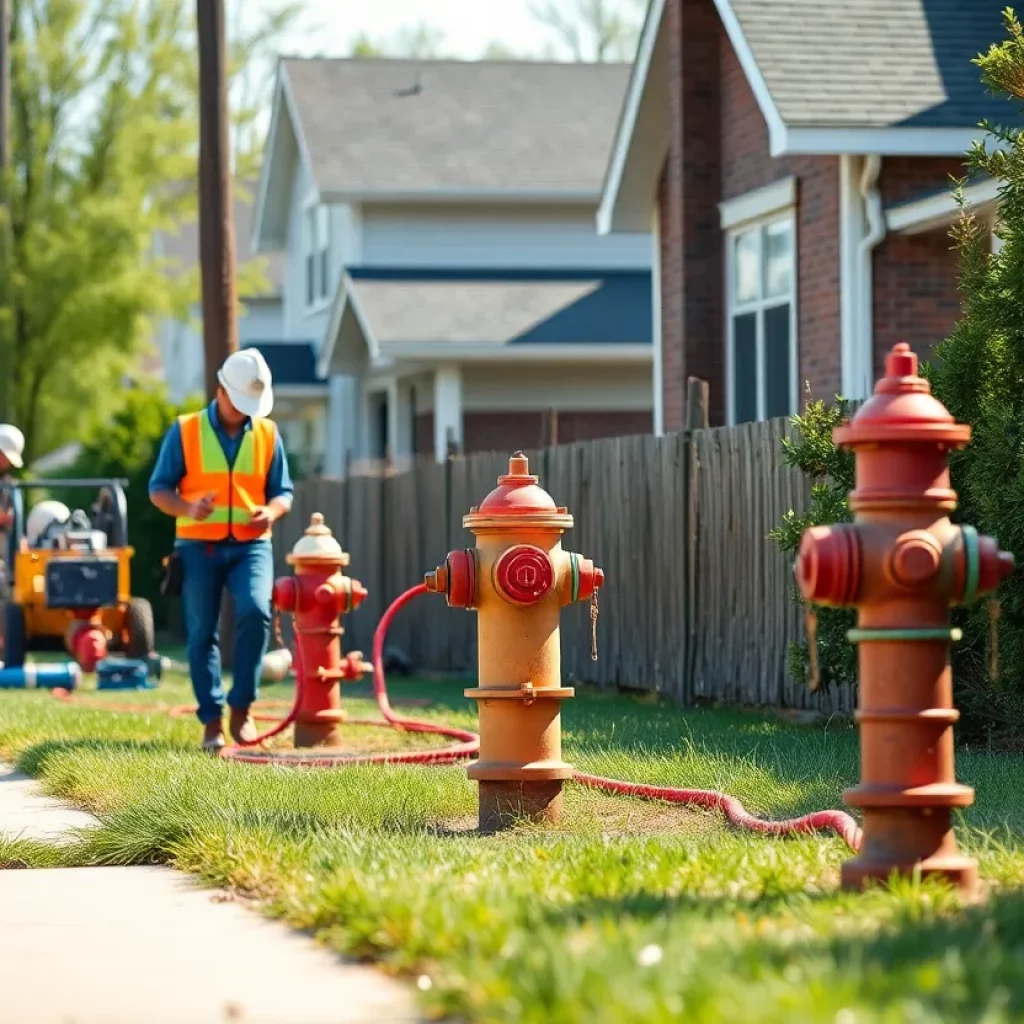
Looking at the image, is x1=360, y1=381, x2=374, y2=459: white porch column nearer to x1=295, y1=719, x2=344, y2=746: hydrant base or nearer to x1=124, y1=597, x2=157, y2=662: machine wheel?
x1=124, y1=597, x2=157, y2=662: machine wheel

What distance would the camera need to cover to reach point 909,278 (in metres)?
16.4

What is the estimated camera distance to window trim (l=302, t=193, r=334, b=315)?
32969 mm

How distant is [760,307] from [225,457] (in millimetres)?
8357

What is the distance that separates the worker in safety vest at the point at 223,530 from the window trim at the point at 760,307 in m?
6.51

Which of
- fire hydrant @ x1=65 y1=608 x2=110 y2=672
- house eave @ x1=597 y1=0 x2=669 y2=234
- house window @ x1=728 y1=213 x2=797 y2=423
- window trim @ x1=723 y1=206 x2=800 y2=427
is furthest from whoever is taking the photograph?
house eave @ x1=597 y1=0 x2=669 y2=234

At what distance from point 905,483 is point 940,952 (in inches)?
60.4

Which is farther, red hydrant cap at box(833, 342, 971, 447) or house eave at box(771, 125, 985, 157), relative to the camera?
house eave at box(771, 125, 985, 157)

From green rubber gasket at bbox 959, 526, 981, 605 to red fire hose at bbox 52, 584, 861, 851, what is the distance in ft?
3.04

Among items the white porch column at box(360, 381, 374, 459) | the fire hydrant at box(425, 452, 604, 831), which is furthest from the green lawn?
the white porch column at box(360, 381, 374, 459)

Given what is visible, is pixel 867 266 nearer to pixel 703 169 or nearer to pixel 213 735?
pixel 703 169

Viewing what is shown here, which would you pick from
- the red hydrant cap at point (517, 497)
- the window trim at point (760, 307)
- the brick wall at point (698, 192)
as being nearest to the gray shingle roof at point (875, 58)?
the window trim at point (760, 307)

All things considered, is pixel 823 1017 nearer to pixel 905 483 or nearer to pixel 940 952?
pixel 940 952

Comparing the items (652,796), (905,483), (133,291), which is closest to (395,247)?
(133,291)

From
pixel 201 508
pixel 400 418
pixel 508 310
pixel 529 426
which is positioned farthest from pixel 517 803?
pixel 400 418
